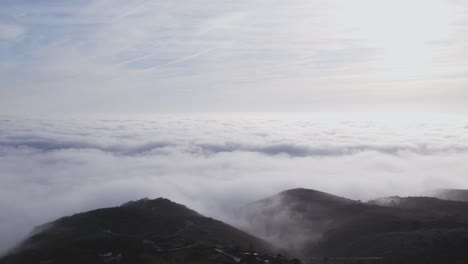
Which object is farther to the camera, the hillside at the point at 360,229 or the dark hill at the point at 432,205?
the dark hill at the point at 432,205

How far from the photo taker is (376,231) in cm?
14262

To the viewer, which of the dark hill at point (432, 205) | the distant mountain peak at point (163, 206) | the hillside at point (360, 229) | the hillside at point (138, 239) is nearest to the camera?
the hillside at point (138, 239)

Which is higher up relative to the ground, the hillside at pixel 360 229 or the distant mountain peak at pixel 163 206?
the distant mountain peak at pixel 163 206

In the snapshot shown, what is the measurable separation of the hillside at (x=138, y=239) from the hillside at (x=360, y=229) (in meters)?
20.0

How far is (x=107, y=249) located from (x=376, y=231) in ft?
267

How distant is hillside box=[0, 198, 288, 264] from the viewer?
93500 millimetres

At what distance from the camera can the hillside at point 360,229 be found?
11188 cm

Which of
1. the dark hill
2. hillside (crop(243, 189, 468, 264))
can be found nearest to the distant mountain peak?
hillside (crop(243, 189, 468, 264))

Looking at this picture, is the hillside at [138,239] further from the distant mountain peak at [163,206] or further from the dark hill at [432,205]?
the dark hill at [432,205]

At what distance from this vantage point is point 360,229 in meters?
147

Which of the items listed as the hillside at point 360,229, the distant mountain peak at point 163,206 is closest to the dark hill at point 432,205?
the hillside at point 360,229

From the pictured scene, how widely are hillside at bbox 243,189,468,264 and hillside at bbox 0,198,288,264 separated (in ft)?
65.7

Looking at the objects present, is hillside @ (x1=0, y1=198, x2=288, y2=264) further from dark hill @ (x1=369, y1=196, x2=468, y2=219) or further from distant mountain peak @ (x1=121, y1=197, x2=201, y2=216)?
dark hill @ (x1=369, y1=196, x2=468, y2=219)

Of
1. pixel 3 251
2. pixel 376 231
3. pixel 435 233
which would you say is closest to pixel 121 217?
pixel 3 251
